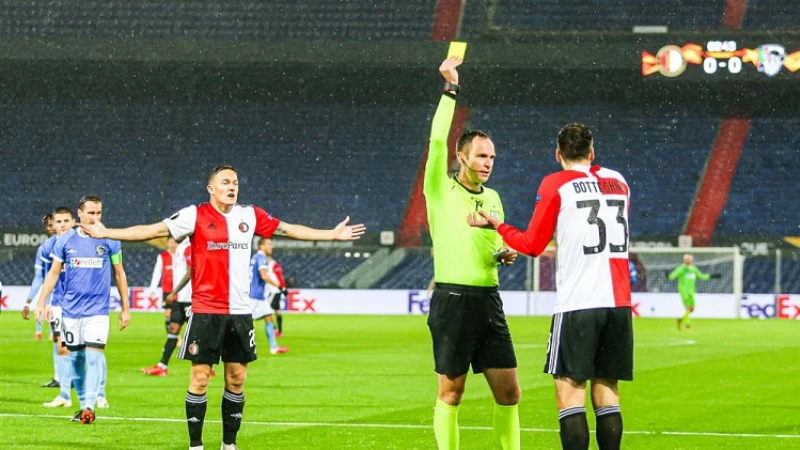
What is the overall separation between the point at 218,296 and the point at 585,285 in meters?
3.10

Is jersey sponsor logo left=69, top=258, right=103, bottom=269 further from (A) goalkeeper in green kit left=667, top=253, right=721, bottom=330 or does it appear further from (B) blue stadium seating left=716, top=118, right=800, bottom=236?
(B) blue stadium seating left=716, top=118, right=800, bottom=236

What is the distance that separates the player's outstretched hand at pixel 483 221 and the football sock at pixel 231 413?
2.84 m

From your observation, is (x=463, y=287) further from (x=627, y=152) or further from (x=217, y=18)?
(x=217, y=18)

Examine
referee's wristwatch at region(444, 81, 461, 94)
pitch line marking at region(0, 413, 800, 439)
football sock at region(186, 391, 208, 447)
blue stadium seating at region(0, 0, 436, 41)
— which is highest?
blue stadium seating at region(0, 0, 436, 41)

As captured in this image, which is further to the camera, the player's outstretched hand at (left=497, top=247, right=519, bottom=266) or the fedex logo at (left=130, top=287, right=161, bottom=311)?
the fedex logo at (left=130, top=287, right=161, bottom=311)

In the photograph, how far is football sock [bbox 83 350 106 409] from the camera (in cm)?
1109

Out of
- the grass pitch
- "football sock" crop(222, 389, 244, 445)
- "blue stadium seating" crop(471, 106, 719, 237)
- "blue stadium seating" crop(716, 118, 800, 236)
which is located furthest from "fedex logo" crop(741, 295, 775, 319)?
"football sock" crop(222, 389, 244, 445)

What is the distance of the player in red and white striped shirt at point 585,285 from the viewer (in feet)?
21.4

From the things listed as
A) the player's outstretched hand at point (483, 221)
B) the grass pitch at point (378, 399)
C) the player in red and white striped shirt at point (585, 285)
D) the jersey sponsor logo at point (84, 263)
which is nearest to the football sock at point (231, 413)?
the grass pitch at point (378, 399)

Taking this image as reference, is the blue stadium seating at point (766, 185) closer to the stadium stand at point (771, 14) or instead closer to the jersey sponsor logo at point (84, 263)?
the stadium stand at point (771, 14)

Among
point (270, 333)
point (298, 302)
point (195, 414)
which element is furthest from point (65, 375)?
point (298, 302)

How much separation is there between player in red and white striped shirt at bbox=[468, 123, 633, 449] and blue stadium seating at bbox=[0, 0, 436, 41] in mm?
35904

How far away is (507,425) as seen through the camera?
740 cm

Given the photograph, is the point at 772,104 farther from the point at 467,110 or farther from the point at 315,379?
the point at 315,379
